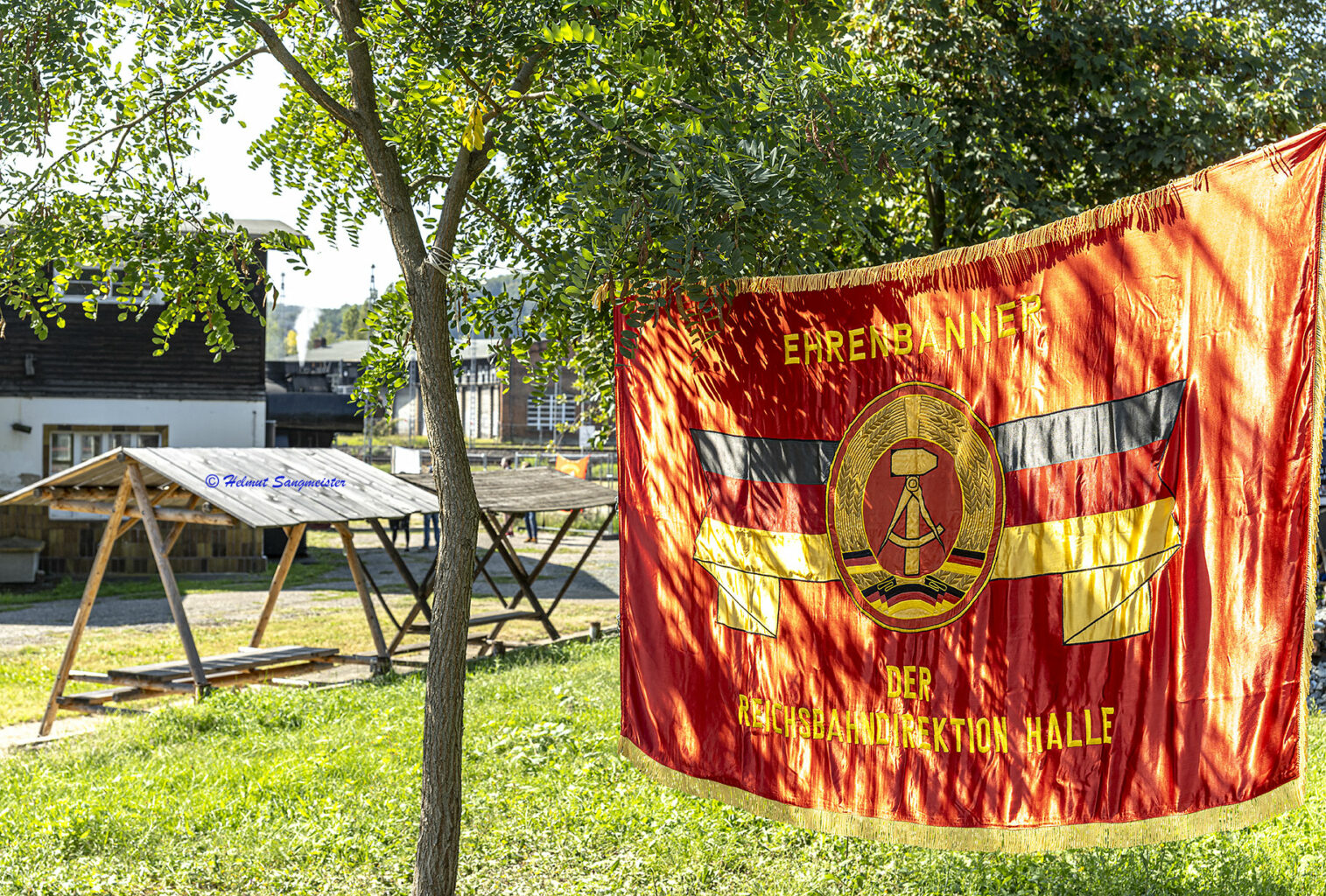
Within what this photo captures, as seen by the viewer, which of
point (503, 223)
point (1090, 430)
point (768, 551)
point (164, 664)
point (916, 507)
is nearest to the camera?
point (1090, 430)

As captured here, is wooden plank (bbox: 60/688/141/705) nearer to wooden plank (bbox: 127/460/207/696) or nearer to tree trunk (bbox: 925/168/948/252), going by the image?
wooden plank (bbox: 127/460/207/696)

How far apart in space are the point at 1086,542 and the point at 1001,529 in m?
0.31

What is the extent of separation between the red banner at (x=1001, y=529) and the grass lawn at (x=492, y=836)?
1441mm

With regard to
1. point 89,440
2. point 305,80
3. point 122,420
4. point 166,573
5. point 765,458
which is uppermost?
point 305,80

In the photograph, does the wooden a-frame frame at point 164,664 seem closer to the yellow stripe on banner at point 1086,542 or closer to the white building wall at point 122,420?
the yellow stripe on banner at point 1086,542

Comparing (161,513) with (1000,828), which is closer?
(1000,828)

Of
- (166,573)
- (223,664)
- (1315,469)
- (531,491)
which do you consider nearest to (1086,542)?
(1315,469)

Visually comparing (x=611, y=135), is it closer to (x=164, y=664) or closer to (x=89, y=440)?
(x=164, y=664)

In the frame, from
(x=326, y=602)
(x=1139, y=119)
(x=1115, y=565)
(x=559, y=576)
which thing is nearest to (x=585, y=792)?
(x=1115, y=565)

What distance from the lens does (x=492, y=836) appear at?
6504 mm

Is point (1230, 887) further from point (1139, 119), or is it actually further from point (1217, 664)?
point (1139, 119)

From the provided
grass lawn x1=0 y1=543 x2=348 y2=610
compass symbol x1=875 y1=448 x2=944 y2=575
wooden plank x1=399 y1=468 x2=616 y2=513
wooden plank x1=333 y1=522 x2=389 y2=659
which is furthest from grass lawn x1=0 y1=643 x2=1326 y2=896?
grass lawn x1=0 y1=543 x2=348 y2=610

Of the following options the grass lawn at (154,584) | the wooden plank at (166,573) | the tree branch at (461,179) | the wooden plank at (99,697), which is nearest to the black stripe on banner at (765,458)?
the tree branch at (461,179)

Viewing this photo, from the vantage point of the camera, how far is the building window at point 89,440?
24.1 metres
